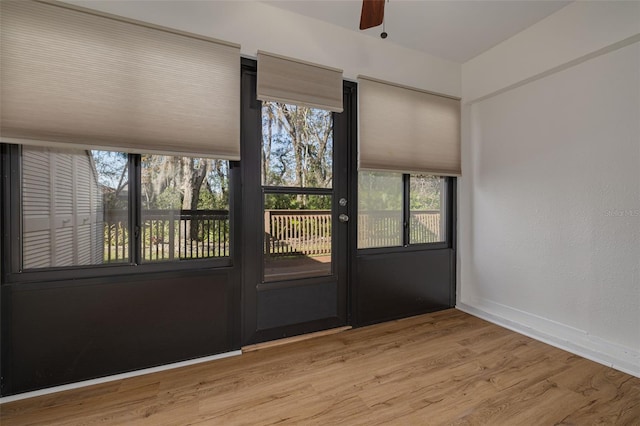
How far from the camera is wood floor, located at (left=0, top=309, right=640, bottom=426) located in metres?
1.46

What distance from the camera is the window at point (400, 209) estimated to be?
2703mm

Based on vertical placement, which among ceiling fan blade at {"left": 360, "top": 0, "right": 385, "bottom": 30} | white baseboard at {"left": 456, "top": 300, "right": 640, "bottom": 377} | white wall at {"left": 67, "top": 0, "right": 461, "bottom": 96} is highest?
white wall at {"left": 67, "top": 0, "right": 461, "bottom": 96}

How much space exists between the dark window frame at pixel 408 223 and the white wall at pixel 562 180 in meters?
0.21

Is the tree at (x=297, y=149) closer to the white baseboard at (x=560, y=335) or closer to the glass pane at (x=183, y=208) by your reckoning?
the glass pane at (x=183, y=208)

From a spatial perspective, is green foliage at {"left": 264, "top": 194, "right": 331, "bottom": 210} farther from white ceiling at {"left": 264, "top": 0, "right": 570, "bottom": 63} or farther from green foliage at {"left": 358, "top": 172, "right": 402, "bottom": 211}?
white ceiling at {"left": 264, "top": 0, "right": 570, "bottom": 63}

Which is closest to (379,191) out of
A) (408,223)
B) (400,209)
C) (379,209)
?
(379,209)

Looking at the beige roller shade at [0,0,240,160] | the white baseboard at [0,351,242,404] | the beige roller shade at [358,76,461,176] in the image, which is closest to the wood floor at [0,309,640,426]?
the white baseboard at [0,351,242,404]

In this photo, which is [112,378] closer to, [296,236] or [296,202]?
[296,236]

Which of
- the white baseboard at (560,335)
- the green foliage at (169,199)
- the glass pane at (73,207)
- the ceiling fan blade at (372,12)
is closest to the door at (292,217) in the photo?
the green foliage at (169,199)

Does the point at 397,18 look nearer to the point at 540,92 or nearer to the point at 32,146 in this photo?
the point at 540,92

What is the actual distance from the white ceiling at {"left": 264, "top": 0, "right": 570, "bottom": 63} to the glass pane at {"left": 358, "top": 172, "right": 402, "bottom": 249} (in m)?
1.33

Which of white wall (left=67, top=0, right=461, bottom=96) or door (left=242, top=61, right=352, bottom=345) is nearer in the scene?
white wall (left=67, top=0, right=461, bottom=96)

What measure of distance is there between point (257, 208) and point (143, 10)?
1.58 metres

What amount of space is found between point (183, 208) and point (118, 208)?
405mm
